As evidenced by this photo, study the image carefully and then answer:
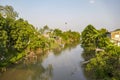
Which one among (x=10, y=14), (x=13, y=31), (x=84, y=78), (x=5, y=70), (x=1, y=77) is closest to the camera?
(x=84, y=78)

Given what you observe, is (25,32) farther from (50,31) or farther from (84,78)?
(50,31)

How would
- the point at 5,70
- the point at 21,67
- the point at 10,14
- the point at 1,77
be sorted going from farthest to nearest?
the point at 10,14, the point at 21,67, the point at 5,70, the point at 1,77

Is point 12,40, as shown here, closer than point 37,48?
Yes

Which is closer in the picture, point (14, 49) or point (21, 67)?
point (21, 67)

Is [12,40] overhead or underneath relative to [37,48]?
overhead

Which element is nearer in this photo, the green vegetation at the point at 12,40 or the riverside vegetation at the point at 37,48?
the riverside vegetation at the point at 37,48

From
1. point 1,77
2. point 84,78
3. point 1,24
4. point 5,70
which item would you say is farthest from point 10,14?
point 84,78

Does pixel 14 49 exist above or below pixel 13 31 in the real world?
below

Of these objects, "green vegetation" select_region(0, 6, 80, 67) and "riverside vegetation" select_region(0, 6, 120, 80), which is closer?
"riverside vegetation" select_region(0, 6, 120, 80)

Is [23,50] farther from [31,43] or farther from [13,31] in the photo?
[13,31]

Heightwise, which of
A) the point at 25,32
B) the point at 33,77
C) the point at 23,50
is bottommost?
the point at 33,77
